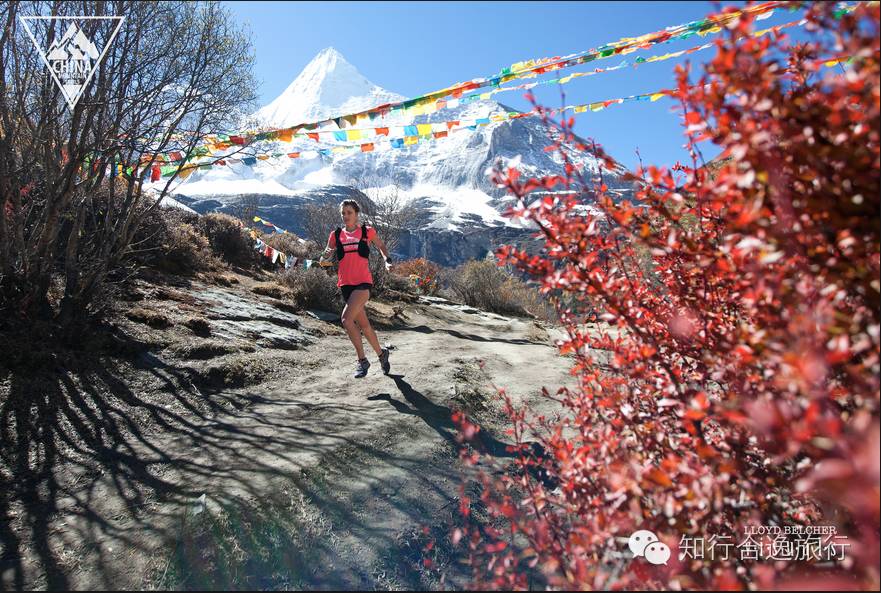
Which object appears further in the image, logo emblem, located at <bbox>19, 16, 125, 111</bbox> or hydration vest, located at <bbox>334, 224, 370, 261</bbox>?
hydration vest, located at <bbox>334, 224, 370, 261</bbox>

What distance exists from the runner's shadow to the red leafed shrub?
147cm

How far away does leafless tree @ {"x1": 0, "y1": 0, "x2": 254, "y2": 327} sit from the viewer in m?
4.61

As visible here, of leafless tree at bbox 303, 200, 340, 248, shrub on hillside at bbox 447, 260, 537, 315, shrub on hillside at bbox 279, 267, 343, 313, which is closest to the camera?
shrub on hillside at bbox 279, 267, 343, 313

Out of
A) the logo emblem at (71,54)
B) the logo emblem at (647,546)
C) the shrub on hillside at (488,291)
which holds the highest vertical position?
the logo emblem at (71,54)

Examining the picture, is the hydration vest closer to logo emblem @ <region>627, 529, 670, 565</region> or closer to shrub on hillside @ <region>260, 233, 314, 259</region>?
logo emblem @ <region>627, 529, 670, 565</region>

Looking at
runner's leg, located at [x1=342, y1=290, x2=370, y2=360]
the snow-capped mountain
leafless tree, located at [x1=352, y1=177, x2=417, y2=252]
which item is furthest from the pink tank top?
the snow-capped mountain

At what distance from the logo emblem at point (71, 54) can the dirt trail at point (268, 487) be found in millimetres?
2974

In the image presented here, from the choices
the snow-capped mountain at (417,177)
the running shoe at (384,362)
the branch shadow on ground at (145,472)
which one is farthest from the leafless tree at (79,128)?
the snow-capped mountain at (417,177)

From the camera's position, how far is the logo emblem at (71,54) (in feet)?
15.3

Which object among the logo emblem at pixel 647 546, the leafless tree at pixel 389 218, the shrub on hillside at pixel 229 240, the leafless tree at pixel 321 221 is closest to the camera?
the logo emblem at pixel 647 546

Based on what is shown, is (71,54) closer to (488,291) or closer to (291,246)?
(291,246)

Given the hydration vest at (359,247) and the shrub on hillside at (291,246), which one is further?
Result: the shrub on hillside at (291,246)

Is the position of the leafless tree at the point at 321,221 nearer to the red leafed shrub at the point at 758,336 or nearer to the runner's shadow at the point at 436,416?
the runner's shadow at the point at 436,416

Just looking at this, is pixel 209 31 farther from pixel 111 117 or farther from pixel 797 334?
pixel 797 334
